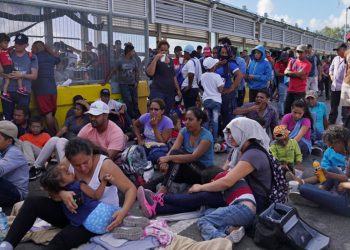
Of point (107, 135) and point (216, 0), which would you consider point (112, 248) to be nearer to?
point (107, 135)

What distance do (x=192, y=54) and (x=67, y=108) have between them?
3.41 metres

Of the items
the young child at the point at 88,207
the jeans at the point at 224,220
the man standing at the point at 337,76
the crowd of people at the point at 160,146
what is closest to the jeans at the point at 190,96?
the crowd of people at the point at 160,146

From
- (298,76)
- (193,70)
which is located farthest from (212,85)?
(298,76)

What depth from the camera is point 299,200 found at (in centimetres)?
456

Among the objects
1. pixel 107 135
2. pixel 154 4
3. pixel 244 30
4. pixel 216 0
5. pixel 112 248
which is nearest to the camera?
pixel 112 248

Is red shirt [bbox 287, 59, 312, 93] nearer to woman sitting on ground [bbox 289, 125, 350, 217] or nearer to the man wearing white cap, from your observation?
woman sitting on ground [bbox 289, 125, 350, 217]

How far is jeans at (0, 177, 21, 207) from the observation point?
418 centimetres

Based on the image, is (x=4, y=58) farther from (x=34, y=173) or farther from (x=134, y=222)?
(x=134, y=222)

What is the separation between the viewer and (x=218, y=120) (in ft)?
24.3

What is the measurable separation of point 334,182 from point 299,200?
1.35ft

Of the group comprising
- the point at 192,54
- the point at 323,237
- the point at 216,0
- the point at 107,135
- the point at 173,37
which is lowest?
the point at 323,237

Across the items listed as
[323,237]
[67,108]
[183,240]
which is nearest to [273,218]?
[323,237]

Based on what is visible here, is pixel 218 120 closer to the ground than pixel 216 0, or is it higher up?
closer to the ground

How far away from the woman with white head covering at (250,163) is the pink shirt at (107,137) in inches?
55.6
